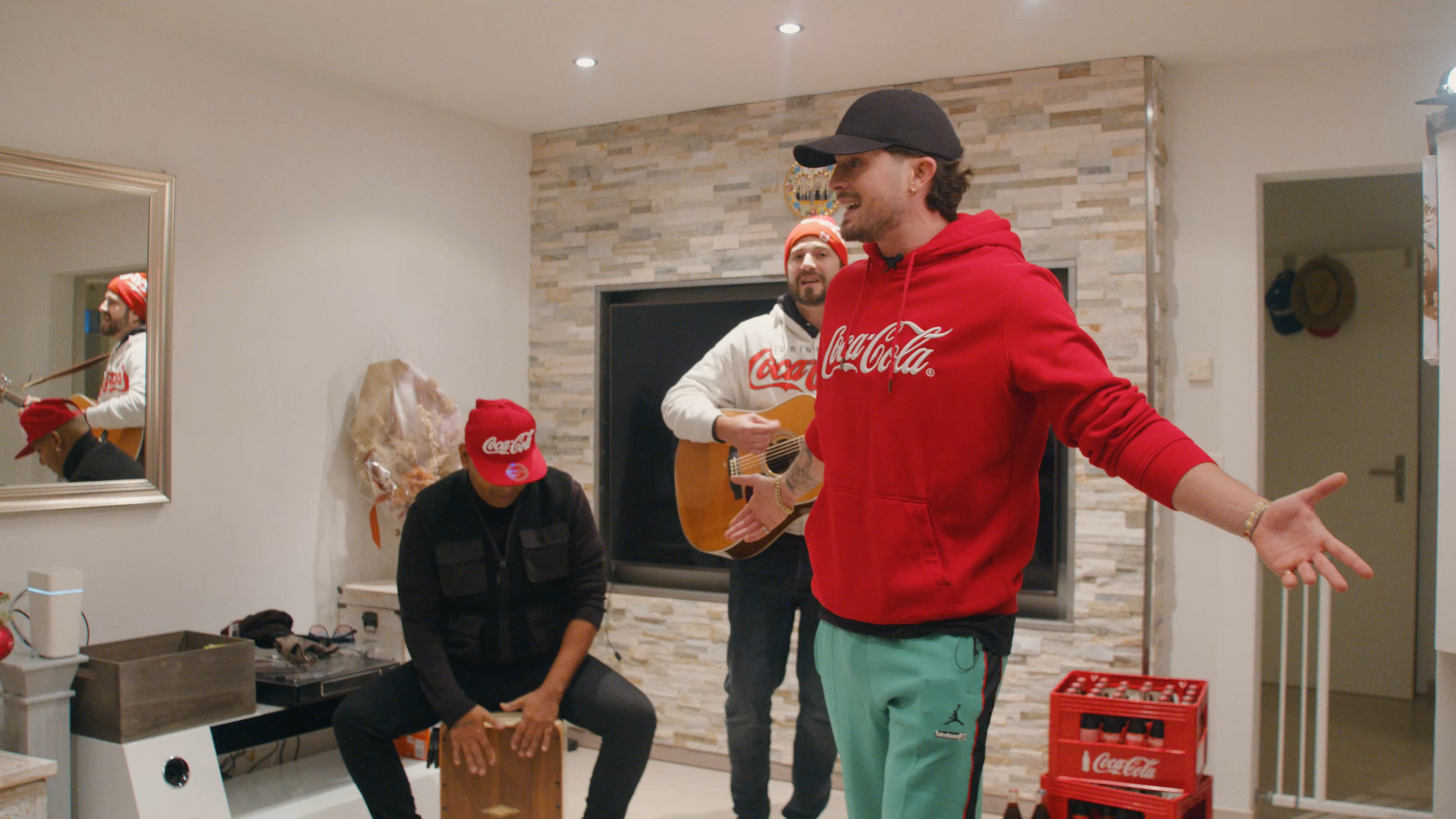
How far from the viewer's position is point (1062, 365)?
130 centimetres

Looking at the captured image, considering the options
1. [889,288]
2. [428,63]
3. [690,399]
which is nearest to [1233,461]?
[690,399]

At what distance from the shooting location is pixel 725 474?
296 cm

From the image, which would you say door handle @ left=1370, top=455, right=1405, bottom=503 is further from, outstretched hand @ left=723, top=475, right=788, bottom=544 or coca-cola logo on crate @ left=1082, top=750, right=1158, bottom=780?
outstretched hand @ left=723, top=475, right=788, bottom=544

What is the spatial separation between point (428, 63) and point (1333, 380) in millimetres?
4089

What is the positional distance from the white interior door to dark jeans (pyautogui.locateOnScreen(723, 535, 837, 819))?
300cm

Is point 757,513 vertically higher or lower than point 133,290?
lower

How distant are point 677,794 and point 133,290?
2.25 metres

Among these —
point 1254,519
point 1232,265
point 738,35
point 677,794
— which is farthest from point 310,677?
point 1232,265

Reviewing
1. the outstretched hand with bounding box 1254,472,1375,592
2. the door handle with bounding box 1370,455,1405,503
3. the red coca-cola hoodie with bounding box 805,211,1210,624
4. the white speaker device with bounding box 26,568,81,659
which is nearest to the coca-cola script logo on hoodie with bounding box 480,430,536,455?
the white speaker device with bounding box 26,568,81,659

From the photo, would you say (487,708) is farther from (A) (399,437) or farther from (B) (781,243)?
(B) (781,243)

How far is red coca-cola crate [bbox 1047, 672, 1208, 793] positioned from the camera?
2736 mm

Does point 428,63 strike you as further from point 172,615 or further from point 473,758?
point 473,758

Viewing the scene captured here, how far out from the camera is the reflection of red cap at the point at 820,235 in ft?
8.95

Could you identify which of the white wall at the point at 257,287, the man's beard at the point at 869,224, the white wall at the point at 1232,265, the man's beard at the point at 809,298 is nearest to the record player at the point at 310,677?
the white wall at the point at 257,287
